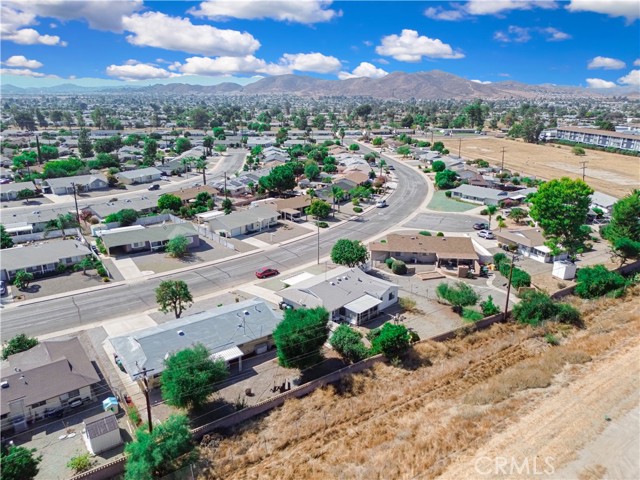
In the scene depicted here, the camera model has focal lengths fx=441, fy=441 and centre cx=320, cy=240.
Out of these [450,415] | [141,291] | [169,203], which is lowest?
[450,415]

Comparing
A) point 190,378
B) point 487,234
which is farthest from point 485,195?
point 190,378

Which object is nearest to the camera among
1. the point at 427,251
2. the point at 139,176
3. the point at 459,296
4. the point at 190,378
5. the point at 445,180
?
the point at 190,378

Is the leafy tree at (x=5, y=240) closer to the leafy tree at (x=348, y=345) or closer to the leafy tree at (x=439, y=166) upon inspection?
the leafy tree at (x=348, y=345)

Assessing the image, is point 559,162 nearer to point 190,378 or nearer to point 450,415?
point 450,415

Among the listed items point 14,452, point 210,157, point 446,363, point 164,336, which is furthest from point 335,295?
point 210,157

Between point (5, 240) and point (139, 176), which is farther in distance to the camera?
point (139, 176)

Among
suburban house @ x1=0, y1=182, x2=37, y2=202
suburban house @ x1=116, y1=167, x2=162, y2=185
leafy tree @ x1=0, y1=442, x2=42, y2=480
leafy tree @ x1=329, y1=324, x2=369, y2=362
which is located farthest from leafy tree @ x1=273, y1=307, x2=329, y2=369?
suburban house @ x1=0, y1=182, x2=37, y2=202

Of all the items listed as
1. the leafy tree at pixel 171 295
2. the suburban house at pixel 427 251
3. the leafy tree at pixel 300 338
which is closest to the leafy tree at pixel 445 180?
the suburban house at pixel 427 251
